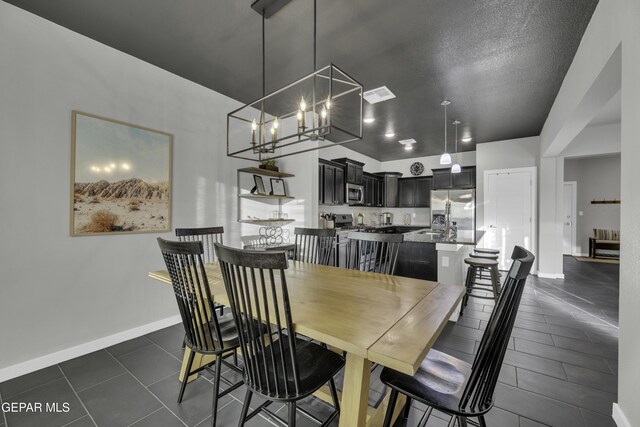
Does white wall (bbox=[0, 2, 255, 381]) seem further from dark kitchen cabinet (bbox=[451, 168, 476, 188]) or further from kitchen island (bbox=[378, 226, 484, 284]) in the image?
dark kitchen cabinet (bbox=[451, 168, 476, 188])

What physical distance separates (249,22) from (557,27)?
100 inches

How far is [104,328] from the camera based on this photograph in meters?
2.53

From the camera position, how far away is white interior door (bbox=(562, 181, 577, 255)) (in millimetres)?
7328

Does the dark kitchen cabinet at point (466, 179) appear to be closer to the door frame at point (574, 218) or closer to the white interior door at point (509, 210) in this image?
the white interior door at point (509, 210)

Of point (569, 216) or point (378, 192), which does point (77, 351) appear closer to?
point (378, 192)

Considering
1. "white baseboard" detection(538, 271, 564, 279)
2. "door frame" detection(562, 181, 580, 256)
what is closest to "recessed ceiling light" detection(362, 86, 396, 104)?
"white baseboard" detection(538, 271, 564, 279)

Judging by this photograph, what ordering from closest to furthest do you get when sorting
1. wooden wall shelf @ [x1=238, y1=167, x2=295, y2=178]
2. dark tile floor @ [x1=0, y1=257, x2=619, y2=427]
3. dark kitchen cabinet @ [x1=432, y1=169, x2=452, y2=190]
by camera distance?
dark tile floor @ [x1=0, y1=257, x2=619, y2=427], wooden wall shelf @ [x1=238, y1=167, x2=295, y2=178], dark kitchen cabinet @ [x1=432, y1=169, x2=452, y2=190]

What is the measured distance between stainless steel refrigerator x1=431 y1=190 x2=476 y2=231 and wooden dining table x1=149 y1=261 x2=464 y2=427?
498cm

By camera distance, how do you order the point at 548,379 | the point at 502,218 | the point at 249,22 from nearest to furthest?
1. the point at 548,379
2. the point at 249,22
3. the point at 502,218

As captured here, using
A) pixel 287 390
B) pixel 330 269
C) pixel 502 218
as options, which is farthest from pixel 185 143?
pixel 502 218

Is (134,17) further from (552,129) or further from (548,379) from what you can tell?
(552,129)

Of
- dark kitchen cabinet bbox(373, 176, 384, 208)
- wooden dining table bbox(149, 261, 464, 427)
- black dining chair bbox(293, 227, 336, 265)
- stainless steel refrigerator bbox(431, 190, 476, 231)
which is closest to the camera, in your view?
wooden dining table bbox(149, 261, 464, 427)

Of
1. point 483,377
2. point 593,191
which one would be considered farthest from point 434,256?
point 593,191

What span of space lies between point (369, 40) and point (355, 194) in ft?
13.0
